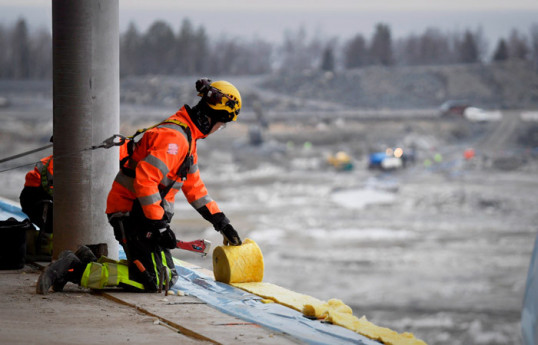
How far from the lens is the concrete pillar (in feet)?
16.8

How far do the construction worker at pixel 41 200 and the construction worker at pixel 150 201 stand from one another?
3.13 feet

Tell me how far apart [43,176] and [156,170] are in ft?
Result: 5.20

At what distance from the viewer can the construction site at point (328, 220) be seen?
165 inches

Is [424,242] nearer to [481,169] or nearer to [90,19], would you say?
[481,169]

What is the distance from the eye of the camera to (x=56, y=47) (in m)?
5.17

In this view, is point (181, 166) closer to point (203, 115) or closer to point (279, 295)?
point (203, 115)

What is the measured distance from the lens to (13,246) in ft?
17.2

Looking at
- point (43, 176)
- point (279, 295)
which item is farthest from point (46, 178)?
point (279, 295)

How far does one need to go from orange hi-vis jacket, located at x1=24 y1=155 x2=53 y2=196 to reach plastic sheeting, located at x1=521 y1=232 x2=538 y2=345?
3623 millimetres

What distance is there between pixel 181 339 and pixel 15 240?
196 centimetres

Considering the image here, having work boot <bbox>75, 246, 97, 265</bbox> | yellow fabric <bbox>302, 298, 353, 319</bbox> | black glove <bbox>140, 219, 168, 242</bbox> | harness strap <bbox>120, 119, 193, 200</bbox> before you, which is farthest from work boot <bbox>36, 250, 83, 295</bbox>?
yellow fabric <bbox>302, 298, 353, 319</bbox>

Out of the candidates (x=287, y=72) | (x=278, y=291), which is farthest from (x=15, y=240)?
(x=287, y=72)

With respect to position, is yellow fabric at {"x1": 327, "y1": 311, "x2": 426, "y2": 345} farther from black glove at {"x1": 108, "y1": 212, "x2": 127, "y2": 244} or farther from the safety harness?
the safety harness

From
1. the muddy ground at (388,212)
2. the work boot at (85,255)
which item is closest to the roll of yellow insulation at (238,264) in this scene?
the work boot at (85,255)
